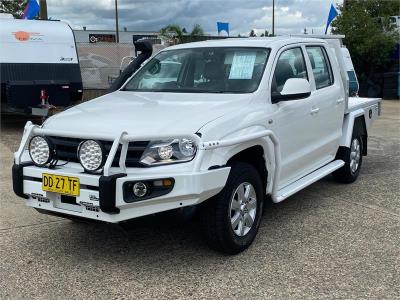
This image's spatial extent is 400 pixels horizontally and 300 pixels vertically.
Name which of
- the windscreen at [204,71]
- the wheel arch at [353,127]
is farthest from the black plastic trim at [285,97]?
the wheel arch at [353,127]

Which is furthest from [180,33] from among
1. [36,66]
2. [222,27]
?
[36,66]

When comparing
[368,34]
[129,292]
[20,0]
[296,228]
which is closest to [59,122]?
[129,292]

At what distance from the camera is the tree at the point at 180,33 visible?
2845 cm

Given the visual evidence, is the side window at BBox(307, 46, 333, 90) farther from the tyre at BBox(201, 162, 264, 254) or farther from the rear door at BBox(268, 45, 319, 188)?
the tyre at BBox(201, 162, 264, 254)

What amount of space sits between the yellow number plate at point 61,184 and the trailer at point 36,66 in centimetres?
740

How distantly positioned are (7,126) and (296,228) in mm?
9549

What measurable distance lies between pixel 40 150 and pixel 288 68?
8.25ft

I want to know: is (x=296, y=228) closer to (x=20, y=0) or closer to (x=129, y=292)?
(x=129, y=292)

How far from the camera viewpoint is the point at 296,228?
A: 4754mm

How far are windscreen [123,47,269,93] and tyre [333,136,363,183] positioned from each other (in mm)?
2053

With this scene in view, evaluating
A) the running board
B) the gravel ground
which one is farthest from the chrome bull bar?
the running board

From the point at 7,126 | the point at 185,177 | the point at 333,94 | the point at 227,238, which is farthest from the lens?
the point at 7,126

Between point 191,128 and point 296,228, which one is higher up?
point 191,128

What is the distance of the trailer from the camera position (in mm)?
11102
